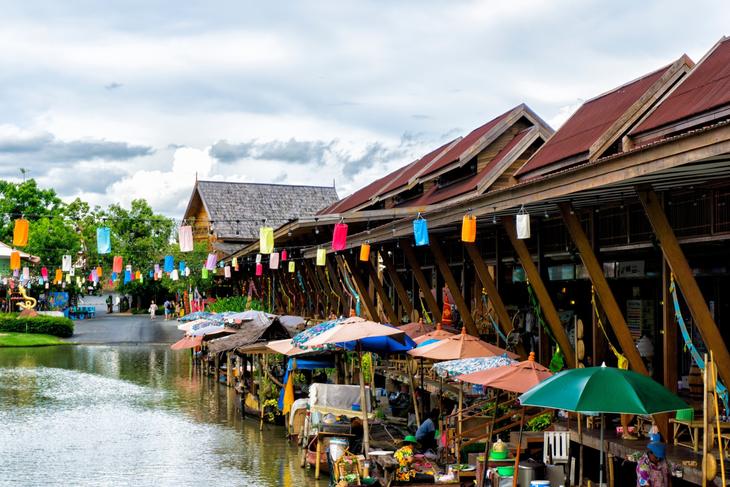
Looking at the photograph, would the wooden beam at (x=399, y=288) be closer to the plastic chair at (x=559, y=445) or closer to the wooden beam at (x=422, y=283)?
the wooden beam at (x=422, y=283)

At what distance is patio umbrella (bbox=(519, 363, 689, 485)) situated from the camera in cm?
932

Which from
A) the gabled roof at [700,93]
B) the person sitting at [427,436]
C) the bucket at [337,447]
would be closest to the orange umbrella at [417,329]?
the person sitting at [427,436]

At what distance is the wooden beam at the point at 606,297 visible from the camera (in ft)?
41.3

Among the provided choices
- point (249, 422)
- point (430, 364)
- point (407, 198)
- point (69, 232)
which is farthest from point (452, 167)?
point (69, 232)

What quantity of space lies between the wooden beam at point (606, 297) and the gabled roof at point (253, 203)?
159ft

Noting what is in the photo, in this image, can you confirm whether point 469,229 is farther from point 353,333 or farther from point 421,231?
point 353,333

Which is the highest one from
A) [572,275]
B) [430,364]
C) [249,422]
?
[572,275]

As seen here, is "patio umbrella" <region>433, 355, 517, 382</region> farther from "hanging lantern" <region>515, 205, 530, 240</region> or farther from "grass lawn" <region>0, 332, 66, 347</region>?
"grass lawn" <region>0, 332, 66, 347</region>

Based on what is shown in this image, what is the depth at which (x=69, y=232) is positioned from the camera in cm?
6550

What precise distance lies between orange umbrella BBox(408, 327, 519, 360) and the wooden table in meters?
4.09

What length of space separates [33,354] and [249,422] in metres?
23.7

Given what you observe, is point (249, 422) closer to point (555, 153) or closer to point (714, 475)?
point (555, 153)

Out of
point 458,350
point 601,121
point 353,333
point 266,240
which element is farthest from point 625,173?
point 266,240

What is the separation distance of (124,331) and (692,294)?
165ft
